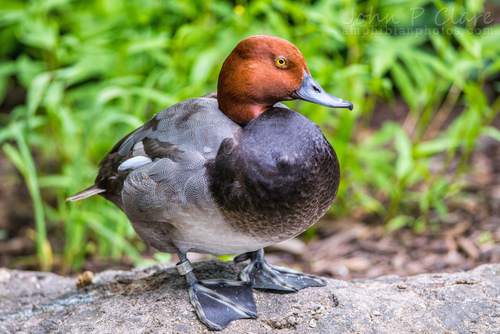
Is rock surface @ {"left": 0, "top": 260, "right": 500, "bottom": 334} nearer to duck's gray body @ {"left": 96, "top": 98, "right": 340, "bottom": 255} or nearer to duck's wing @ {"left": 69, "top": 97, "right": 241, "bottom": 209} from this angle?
duck's gray body @ {"left": 96, "top": 98, "right": 340, "bottom": 255}

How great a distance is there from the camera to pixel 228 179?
2.09 m

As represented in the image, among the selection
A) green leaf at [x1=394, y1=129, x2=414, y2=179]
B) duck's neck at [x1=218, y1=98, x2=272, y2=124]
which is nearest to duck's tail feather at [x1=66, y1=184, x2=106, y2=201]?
duck's neck at [x1=218, y1=98, x2=272, y2=124]

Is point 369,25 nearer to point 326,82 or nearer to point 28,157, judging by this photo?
point 326,82

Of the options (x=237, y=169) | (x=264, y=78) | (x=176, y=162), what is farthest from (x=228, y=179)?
(x=264, y=78)

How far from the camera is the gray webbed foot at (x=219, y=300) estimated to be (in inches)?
86.7

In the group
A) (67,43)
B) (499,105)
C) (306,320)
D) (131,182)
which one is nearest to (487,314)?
(306,320)

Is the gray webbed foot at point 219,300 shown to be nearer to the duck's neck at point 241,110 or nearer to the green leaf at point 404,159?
the duck's neck at point 241,110

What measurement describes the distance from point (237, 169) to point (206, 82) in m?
1.69

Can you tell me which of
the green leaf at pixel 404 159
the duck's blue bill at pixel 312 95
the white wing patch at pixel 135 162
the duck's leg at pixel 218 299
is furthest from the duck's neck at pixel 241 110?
the green leaf at pixel 404 159

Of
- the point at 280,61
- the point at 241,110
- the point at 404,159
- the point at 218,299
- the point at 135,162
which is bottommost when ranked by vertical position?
the point at 218,299

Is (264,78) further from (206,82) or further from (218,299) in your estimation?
(206,82)

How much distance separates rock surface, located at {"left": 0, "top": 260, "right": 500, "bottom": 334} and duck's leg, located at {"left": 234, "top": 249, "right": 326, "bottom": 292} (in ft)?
0.14

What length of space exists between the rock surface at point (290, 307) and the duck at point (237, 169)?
0.10 metres

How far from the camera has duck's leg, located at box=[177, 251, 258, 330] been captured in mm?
2203
